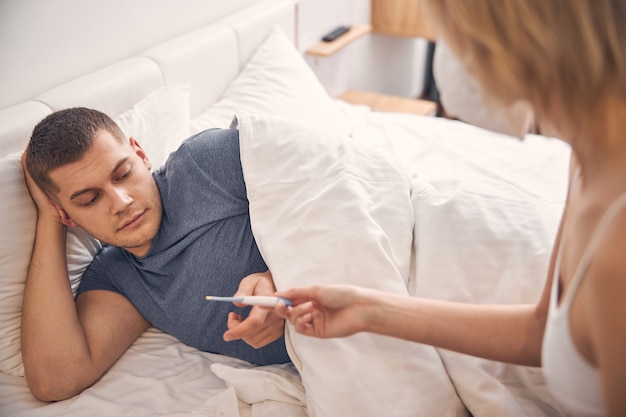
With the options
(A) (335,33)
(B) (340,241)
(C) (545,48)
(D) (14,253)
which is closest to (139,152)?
(D) (14,253)

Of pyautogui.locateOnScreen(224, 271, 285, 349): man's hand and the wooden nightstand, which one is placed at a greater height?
pyautogui.locateOnScreen(224, 271, 285, 349): man's hand

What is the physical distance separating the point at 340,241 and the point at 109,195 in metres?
0.50

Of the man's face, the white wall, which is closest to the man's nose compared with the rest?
the man's face

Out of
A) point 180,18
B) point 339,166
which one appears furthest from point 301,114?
point 339,166

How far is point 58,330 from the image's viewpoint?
1119 mm

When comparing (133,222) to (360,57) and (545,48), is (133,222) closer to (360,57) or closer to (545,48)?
(545,48)

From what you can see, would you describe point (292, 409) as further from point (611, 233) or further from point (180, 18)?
point (180, 18)

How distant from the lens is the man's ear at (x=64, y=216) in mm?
1185

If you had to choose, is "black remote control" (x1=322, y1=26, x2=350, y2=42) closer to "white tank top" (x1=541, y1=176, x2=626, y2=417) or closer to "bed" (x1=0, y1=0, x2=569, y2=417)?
"bed" (x1=0, y1=0, x2=569, y2=417)

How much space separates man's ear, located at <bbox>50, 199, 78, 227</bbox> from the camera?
1.18 m

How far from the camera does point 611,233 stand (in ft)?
1.98

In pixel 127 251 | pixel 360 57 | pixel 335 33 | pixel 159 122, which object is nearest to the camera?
pixel 127 251

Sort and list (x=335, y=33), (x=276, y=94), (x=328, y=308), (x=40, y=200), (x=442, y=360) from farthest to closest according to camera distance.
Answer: (x=335, y=33) < (x=276, y=94) < (x=40, y=200) < (x=442, y=360) < (x=328, y=308)

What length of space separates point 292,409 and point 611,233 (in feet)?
2.32
